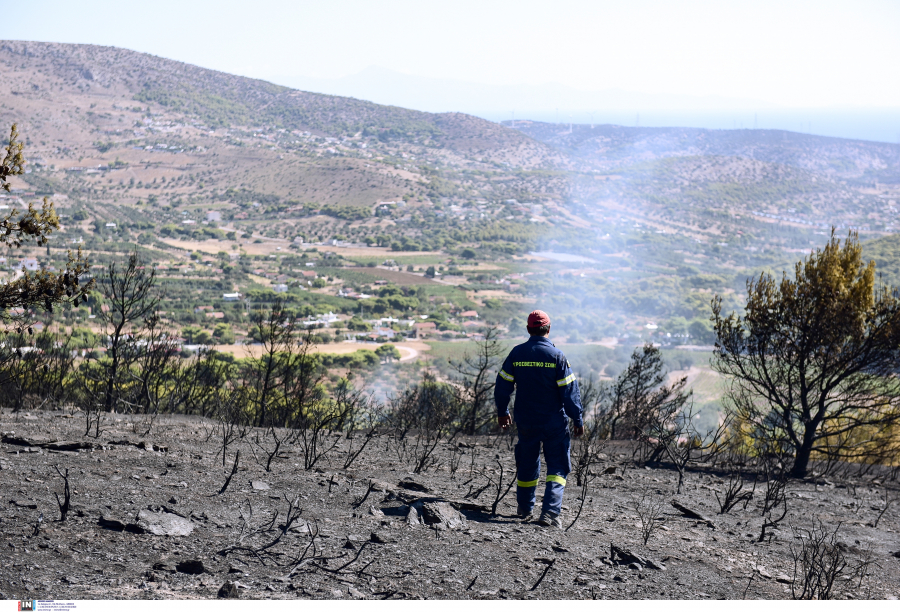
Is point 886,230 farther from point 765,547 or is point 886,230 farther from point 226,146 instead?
point 765,547

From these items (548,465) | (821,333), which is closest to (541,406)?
(548,465)

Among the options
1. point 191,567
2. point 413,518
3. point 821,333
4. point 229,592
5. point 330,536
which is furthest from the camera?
point 821,333

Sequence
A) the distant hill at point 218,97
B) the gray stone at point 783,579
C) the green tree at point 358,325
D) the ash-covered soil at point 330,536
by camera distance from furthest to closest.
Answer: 1. the distant hill at point 218,97
2. the green tree at point 358,325
3. the gray stone at point 783,579
4. the ash-covered soil at point 330,536

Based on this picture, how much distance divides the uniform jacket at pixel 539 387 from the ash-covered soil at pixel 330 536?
776 mm

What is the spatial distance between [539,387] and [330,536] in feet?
5.92

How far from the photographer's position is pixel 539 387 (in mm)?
5340

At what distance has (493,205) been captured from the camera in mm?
111625

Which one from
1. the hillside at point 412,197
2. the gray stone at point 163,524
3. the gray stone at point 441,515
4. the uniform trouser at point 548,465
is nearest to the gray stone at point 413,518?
the gray stone at point 441,515

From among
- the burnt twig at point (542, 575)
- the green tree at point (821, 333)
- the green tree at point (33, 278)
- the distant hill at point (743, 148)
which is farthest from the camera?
the distant hill at point (743, 148)

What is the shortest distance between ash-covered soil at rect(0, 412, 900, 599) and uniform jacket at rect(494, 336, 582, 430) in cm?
78

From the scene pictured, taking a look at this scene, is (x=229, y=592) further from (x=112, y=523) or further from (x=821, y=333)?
(x=821, y=333)

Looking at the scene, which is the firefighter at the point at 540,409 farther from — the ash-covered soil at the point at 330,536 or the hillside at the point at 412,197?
the hillside at the point at 412,197

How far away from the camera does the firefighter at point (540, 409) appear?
5.28 m

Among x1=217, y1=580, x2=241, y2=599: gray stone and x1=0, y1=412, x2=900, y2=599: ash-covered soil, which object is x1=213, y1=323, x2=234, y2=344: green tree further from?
x1=217, y1=580, x2=241, y2=599: gray stone
